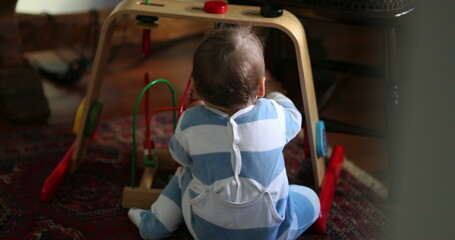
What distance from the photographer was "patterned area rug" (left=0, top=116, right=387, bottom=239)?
3.96 ft

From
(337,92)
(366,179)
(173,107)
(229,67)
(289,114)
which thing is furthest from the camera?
(337,92)

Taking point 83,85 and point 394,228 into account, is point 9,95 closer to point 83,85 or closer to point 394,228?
point 83,85

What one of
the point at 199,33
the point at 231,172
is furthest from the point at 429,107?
the point at 199,33

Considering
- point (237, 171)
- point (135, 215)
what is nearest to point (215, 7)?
point (237, 171)

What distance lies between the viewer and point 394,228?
1.86ft

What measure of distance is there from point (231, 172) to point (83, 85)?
104 centimetres

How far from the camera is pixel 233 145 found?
103cm

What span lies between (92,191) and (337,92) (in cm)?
73

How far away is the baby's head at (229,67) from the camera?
100 centimetres

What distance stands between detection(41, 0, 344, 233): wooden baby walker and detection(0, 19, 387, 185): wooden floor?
0.57 feet

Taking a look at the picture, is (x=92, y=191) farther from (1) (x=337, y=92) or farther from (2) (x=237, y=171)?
(1) (x=337, y=92)

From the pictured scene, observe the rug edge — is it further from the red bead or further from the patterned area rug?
the red bead

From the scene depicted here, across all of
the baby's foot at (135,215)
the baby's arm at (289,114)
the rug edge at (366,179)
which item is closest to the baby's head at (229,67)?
the baby's arm at (289,114)

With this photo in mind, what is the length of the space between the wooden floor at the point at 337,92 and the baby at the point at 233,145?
460mm
